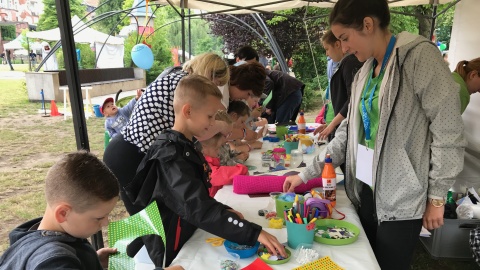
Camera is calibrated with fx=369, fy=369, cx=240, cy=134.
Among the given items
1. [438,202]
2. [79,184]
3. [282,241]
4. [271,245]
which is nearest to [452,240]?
[438,202]

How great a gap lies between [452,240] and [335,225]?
1.88 metres

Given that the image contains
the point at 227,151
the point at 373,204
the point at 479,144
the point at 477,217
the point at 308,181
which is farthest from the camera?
the point at 479,144

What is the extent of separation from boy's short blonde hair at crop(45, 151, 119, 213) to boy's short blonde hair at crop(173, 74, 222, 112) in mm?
534

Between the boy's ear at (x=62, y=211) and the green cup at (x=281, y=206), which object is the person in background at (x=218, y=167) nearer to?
the green cup at (x=281, y=206)

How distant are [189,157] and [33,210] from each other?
3497 millimetres

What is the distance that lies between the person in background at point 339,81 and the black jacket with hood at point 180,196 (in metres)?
1.80

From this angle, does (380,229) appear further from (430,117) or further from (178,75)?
(178,75)

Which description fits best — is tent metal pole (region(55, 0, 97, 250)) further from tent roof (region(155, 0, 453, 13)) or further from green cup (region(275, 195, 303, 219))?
tent roof (region(155, 0, 453, 13))

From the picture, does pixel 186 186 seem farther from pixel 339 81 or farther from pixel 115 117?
pixel 115 117

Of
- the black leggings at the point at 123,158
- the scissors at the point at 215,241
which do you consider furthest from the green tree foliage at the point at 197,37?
the scissors at the point at 215,241

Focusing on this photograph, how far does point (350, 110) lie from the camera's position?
5.65 ft

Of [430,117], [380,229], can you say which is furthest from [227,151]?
[430,117]

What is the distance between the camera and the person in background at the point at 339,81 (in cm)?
301

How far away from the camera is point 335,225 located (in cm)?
159
